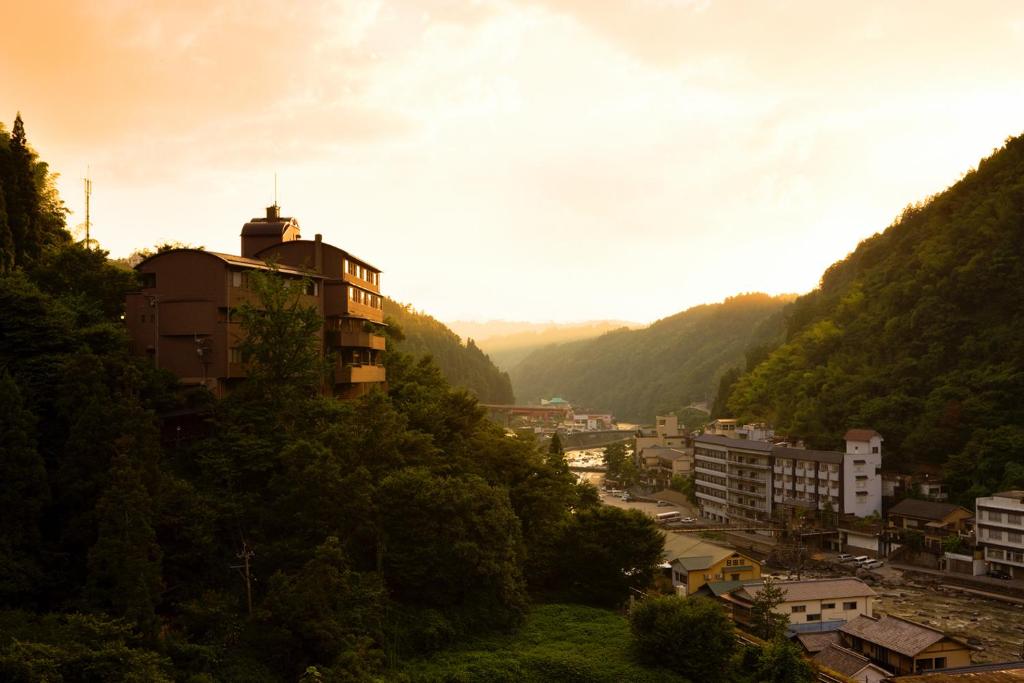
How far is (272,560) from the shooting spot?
49.8 ft

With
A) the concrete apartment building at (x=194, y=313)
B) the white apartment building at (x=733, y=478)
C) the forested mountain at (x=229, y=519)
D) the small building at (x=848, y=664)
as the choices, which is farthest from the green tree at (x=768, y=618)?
the white apartment building at (x=733, y=478)

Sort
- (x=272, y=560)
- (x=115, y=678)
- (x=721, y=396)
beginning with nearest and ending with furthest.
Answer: (x=115, y=678) → (x=272, y=560) → (x=721, y=396)

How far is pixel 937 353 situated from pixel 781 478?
1316 centimetres

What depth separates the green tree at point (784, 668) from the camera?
16.6m

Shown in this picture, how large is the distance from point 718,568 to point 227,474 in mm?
19422

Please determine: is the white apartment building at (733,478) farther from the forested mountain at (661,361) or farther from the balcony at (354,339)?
the forested mountain at (661,361)

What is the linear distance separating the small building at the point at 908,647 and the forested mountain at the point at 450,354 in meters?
51.9

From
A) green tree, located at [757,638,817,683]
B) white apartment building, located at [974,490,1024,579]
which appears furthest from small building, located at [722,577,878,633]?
white apartment building, located at [974,490,1024,579]

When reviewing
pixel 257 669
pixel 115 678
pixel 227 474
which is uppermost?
pixel 227 474

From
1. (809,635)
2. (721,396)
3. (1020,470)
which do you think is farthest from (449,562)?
(721,396)

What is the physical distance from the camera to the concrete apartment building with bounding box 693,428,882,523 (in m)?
39.7

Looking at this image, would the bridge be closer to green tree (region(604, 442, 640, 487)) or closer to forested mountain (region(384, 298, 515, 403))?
forested mountain (region(384, 298, 515, 403))

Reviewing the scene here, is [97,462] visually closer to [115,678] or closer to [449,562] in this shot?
[115,678]

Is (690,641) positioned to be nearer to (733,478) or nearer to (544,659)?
(544,659)
